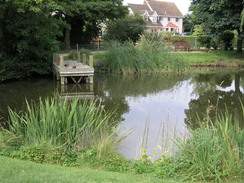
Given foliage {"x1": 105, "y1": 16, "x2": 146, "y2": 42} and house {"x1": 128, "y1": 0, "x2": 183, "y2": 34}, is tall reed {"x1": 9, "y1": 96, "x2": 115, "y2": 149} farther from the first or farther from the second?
house {"x1": 128, "y1": 0, "x2": 183, "y2": 34}

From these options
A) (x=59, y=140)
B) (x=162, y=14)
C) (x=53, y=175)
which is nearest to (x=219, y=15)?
(x=59, y=140)

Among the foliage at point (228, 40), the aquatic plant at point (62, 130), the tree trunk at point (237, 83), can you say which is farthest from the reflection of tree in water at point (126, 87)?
the foliage at point (228, 40)

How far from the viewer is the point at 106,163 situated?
18.2ft

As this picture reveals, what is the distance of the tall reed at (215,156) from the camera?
4773mm

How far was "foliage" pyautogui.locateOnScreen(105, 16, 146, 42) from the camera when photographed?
96.3ft

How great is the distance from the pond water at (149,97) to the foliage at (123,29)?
10356 millimetres

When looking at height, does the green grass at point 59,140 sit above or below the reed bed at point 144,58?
below

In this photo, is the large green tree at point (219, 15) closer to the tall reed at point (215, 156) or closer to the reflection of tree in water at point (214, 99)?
the reflection of tree in water at point (214, 99)

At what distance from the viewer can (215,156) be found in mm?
4793

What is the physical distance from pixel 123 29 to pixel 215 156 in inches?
1005

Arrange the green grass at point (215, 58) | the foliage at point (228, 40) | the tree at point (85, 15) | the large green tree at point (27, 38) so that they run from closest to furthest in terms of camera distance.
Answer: the large green tree at point (27, 38) → the tree at point (85, 15) → the green grass at point (215, 58) → the foliage at point (228, 40)

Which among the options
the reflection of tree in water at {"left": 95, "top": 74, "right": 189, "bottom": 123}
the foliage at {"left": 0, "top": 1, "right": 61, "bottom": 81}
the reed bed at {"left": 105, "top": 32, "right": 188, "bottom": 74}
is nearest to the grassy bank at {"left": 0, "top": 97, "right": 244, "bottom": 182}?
the reflection of tree in water at {"left": 95, "top": 74, "right": 189, "bottom": 123}

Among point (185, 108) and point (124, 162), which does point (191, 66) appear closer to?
point (185, 108)

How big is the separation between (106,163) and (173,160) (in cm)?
113
